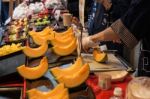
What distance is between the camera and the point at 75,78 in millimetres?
1536

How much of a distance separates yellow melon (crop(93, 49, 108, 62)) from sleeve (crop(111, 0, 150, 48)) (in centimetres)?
29

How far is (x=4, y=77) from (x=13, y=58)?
0.24 m

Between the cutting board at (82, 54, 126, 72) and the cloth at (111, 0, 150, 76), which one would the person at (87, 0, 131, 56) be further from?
the cloth at (111, 0, 150, 76)

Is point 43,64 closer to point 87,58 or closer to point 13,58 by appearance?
point 13,58

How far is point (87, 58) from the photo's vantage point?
218cm

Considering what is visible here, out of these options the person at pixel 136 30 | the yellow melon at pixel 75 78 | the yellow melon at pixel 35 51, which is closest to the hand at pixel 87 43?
the person at pixel 136 30

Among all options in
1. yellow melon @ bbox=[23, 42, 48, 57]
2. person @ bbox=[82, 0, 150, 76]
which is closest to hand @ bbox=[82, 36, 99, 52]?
person @ bbox=[82, 0, 150, 76]

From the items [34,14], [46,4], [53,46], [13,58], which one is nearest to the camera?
[13,58]

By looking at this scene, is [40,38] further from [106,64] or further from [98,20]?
[98,20]

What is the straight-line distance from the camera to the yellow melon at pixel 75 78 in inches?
59.2

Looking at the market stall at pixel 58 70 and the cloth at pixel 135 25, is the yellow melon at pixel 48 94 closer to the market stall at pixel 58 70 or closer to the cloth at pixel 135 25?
the market stall at pixel 58 70

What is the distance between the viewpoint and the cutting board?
196cm

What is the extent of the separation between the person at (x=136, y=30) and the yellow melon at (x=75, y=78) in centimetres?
38

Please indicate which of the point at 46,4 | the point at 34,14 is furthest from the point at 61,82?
the point at 46,4
